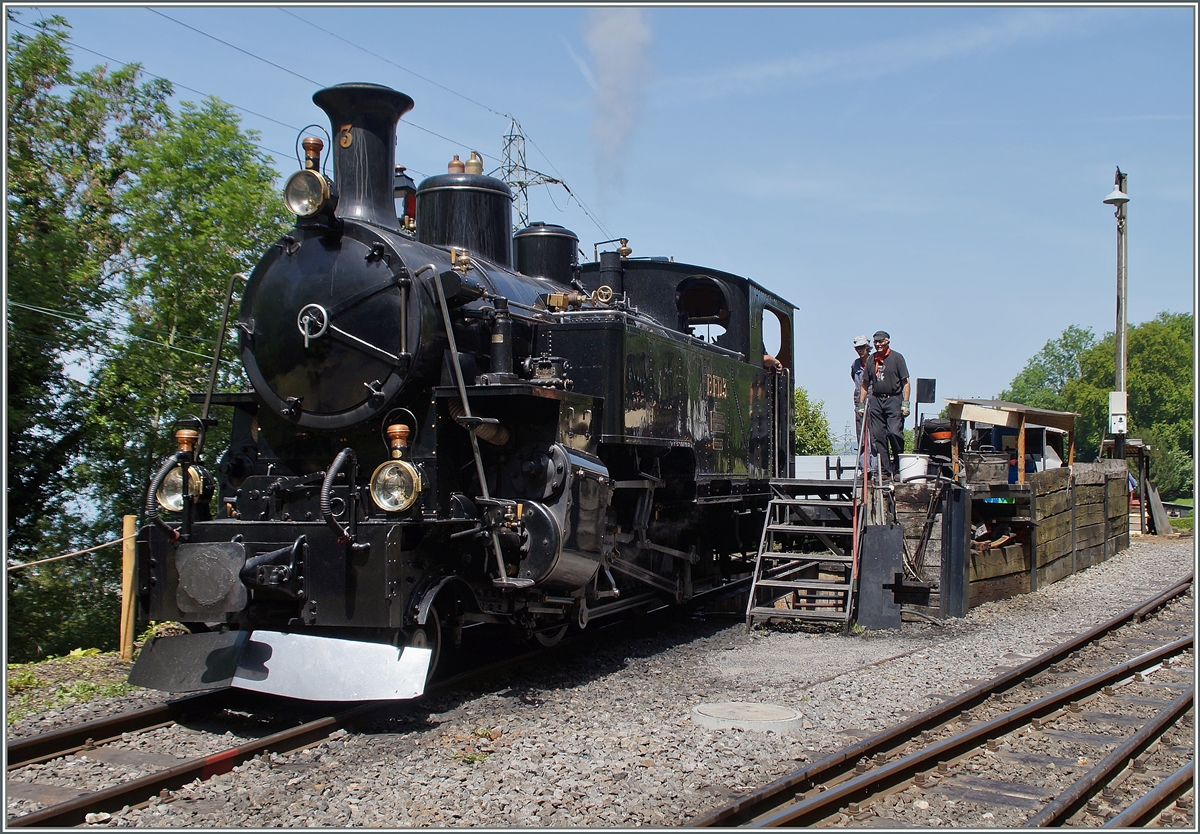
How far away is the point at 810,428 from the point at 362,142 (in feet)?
88.9

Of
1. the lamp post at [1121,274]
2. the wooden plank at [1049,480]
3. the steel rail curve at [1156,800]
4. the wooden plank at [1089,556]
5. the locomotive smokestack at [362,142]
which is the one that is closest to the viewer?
the steel rail curve at [1156,800]

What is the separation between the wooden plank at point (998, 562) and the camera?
10227 millimetres

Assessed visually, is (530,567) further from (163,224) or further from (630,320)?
(163,224)

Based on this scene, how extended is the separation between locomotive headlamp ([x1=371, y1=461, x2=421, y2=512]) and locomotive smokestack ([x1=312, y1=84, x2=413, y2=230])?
70.1 inches

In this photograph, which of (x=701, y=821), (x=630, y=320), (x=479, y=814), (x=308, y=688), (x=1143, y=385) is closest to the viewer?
(x=701, y=821)

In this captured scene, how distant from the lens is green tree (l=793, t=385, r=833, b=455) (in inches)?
1238

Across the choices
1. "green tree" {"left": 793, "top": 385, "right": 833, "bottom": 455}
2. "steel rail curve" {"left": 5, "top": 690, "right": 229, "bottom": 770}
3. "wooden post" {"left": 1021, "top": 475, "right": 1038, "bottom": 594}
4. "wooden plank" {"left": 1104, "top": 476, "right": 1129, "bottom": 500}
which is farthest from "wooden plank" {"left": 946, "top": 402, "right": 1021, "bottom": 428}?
"green tree" {"left": 793, "top": 385, "right": 833, "bottom": 455}

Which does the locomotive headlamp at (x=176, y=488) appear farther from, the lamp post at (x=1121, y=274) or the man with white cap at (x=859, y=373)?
the lamp post at (x=1121, y=274)

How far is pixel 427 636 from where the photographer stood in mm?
5812

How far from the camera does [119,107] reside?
542 inches

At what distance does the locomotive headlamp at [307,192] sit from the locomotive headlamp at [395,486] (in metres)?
1.68

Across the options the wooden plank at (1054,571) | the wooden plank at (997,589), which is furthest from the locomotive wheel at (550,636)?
the wooden plank at (1054,571)

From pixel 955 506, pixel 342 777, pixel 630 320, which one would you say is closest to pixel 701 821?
pixel 342 777

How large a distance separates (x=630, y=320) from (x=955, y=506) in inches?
167
